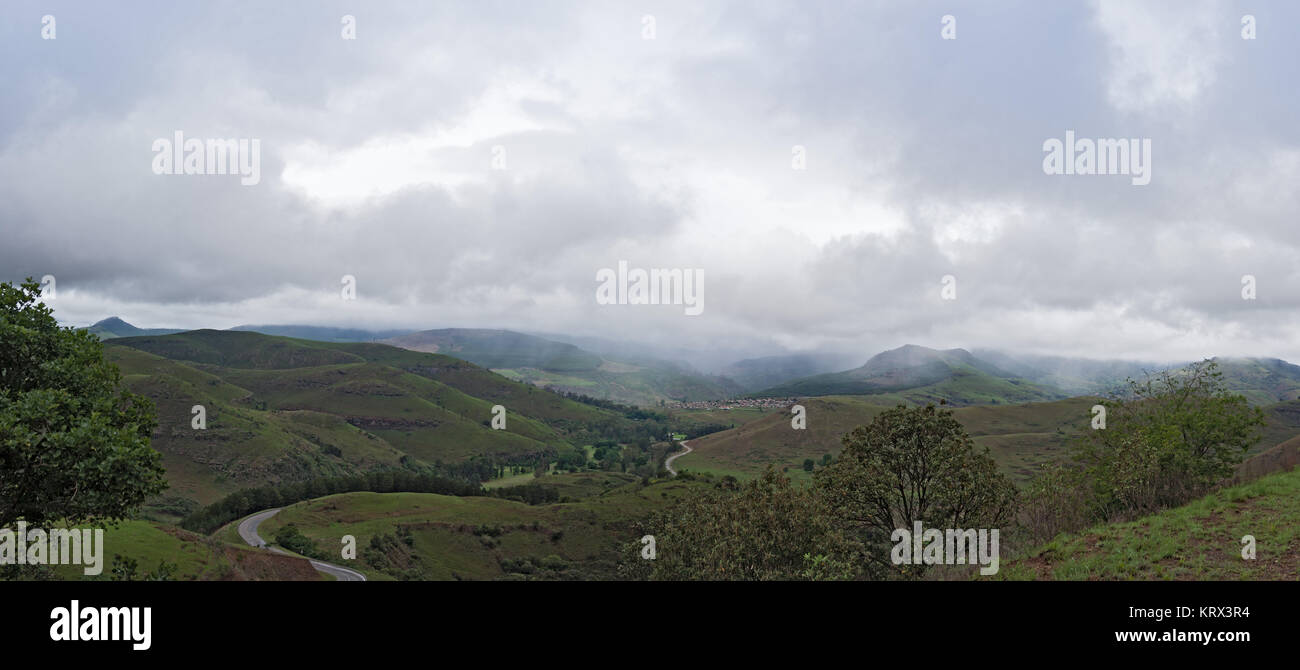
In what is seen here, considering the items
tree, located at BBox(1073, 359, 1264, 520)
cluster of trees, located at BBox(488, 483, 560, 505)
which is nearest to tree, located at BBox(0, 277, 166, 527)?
tree, located at BBox(1073, 359, 1264, 520)

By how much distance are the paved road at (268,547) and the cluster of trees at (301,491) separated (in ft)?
23.6

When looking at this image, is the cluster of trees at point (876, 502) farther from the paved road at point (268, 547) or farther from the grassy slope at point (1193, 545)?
the paved road at point (268, 547)

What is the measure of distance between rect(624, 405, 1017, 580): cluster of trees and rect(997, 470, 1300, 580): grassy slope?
7.57 meters

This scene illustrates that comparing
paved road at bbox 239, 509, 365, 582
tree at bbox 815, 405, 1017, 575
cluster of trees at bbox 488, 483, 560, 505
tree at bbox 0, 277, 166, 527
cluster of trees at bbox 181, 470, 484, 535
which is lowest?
cluster of trees at bbox 488, 483, 560, 505

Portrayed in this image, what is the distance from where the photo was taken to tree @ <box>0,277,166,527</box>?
1794cm

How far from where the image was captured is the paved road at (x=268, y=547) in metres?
73.2

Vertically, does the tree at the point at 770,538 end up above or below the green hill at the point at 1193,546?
below

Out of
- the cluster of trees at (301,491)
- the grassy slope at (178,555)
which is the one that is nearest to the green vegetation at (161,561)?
the grassy slope at (178,555)

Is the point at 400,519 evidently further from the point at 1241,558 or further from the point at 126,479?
the point at 1241,558

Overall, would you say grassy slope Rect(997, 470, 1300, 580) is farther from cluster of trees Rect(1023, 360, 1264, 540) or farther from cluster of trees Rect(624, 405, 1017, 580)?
cluster of trees Rect(624, 405, 1017, 580)

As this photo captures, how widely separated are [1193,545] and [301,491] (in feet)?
598

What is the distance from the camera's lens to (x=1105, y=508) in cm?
3594

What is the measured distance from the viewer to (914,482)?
3434cm
